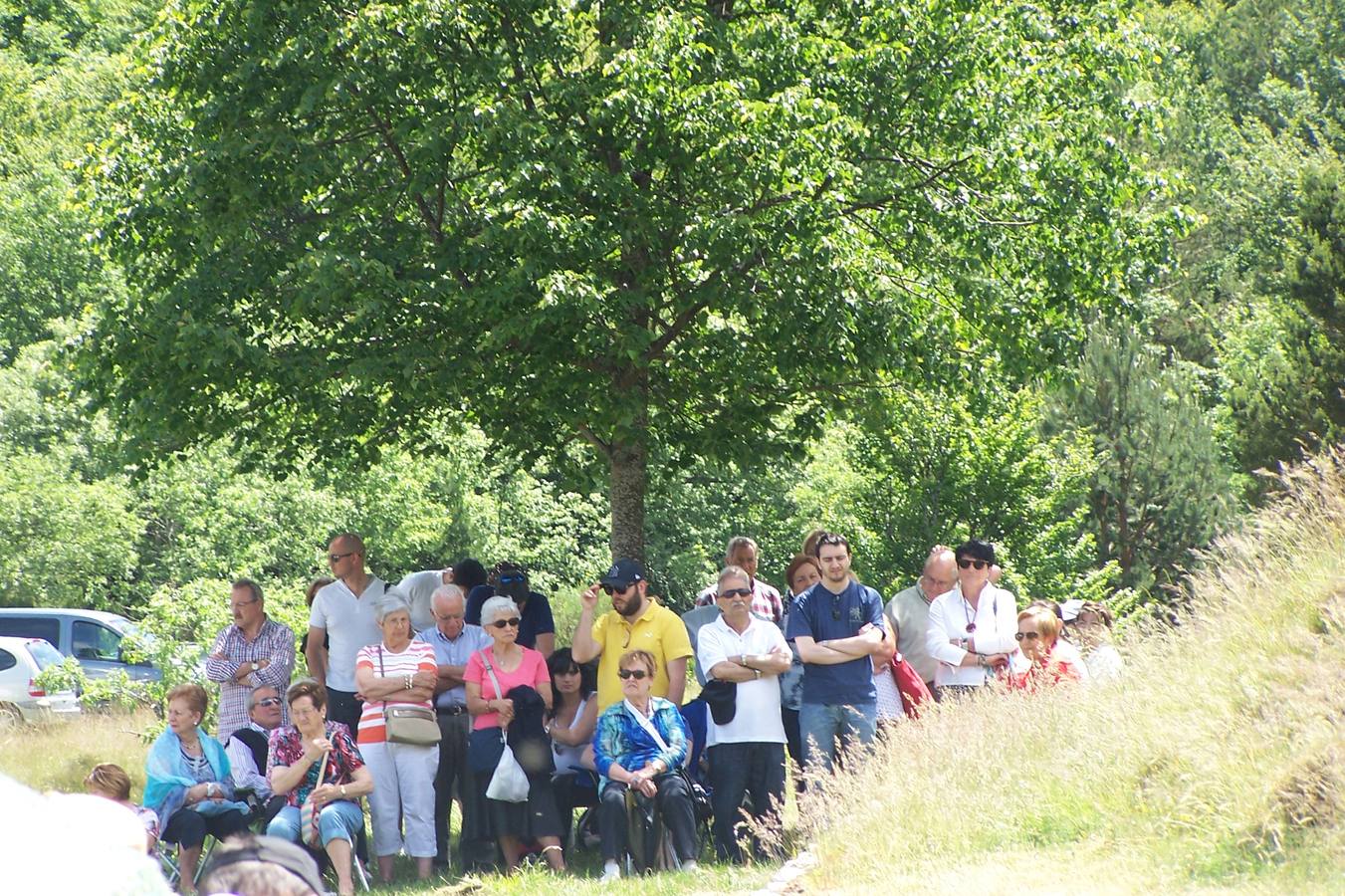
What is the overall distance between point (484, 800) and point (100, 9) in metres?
53.2

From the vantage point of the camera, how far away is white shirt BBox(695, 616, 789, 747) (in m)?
8.65

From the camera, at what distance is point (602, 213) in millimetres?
10688

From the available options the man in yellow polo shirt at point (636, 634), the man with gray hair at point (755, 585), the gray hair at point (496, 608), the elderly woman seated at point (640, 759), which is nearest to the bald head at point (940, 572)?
the man with gray hair at point (755, 585)

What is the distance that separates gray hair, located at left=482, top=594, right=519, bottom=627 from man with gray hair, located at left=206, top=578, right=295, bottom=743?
1.69 metres

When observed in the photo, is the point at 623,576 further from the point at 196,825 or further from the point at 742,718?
the point at 196,825

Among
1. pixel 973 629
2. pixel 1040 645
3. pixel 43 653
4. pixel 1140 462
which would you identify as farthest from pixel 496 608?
pixel 1140 462

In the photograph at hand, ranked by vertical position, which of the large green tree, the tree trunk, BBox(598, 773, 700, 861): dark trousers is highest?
the large green tree

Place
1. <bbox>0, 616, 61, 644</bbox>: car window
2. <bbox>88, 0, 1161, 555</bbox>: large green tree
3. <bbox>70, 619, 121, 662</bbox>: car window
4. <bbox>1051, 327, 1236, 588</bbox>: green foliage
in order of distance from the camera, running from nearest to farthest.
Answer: <bbox>88, 0, 1161, 555</bbox>: large green tree, <bbox>70, 619, 121, 662</bbox>: car window, <bbox>0, 616, 61, 644</bbox>: car window, <bbox>1051, 327, 1236, 588</bbox>: green foliage

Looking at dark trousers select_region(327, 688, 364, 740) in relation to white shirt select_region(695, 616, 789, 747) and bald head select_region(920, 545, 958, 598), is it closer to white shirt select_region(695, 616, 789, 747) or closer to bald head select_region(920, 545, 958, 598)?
white shirt select_region(695, 616, 789, 747)

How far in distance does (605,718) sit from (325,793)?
64.5 inches

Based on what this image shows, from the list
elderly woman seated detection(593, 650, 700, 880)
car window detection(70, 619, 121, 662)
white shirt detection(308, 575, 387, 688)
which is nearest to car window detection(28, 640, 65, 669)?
car window detection(70, 619, 121, 662)

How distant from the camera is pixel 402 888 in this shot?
334 inches

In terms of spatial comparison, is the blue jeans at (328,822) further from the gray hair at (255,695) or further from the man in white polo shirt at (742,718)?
the man in white polo shirt at (742,718)

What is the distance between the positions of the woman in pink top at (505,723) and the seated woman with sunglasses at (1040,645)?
2.88m
